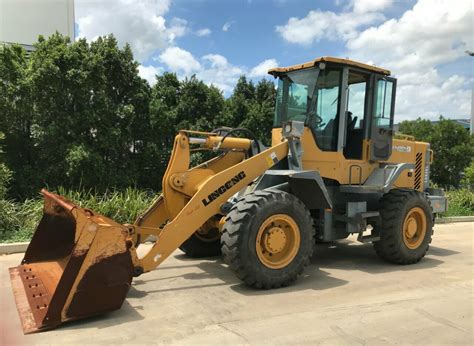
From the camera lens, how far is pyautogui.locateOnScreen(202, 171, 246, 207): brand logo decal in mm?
5341

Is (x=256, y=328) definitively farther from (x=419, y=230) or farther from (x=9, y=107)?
(x=9, y=107)

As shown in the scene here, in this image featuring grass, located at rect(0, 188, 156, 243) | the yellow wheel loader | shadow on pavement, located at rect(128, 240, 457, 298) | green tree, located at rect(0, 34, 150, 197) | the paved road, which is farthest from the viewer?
green tree, located at rect(0, 34, 150, 197)

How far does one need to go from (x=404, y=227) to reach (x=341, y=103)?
213 cm

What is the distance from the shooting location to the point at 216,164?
6.64m

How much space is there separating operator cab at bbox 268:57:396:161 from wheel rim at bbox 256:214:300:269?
5.10 feet

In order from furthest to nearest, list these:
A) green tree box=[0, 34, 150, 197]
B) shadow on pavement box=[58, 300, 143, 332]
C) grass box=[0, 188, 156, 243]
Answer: green tree box=[0, 34, 150, 197], grass box=[0, 188, 156, 243], shadow on pavement box=[58, 300, 143, 332]

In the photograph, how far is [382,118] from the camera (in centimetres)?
710

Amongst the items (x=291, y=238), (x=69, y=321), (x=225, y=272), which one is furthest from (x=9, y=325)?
(x=291, y=238)

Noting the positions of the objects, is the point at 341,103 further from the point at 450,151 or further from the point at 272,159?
the point at 450,151

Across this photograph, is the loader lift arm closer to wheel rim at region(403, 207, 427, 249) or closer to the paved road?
the paved road

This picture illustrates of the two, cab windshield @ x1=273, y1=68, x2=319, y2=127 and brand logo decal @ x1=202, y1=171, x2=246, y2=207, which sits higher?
cab windshield @ x1=273, y1=68, x2=319, y2=127

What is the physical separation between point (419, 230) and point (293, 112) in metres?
2.77

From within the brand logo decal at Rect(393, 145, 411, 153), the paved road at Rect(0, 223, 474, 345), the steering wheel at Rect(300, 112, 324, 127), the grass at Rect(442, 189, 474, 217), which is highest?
the steering wheel at Rect(300, 112, 324, 127)

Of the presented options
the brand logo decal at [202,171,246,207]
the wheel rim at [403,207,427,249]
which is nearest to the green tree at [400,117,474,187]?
the wheel rim at [403,207,427,249]
